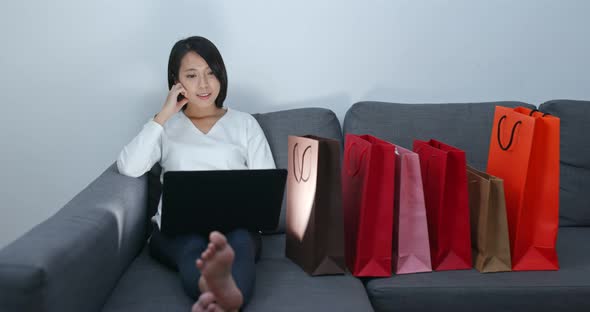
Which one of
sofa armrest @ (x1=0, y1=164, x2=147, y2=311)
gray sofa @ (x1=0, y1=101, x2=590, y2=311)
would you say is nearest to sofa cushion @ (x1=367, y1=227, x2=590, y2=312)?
gray sofa @ (x1=0, y1=101, x2=590, y2=311)

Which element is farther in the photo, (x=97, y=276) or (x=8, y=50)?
(x=8, y=50)

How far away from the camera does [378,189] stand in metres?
1.76

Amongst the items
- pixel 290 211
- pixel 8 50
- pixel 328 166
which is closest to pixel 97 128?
pixel 8 50

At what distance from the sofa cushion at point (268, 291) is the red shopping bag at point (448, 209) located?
0.27 metres

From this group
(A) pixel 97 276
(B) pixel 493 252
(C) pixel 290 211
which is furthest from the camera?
(C) pixel 290 211

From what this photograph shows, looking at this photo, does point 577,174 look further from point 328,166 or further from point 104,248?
point 104,248

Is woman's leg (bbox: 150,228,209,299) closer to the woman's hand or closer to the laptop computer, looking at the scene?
the laptop computer

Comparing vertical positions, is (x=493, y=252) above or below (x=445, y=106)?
below

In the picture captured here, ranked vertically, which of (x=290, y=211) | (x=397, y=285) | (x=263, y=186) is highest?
(x=263, y=186)

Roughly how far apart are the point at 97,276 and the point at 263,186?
487 millimetres

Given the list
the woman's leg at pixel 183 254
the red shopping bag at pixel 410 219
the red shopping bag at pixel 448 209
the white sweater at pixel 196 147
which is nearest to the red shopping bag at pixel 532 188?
the red shopping bag at pixel 448 209

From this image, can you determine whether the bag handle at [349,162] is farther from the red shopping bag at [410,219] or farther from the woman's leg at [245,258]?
the woman's leg at [245,258]

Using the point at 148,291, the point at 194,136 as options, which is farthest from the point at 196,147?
the point at 148,291

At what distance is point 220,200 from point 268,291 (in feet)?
0.92
